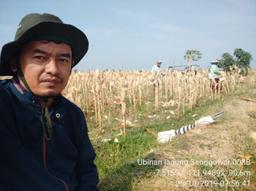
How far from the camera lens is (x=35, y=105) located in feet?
5.90

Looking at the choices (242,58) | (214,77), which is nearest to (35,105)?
(214,77)

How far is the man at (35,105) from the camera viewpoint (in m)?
1.67

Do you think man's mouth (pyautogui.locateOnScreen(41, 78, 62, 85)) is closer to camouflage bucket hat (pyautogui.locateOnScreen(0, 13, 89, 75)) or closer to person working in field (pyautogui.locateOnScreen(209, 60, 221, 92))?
camouflage bucket hat (pyautogui.locateOnScreen(0, 13, 89, 75))

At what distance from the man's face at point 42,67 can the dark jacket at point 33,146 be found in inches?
3.6

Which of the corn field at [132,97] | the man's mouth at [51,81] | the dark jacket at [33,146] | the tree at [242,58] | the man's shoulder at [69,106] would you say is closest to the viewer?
the dark jacket at [33,146]

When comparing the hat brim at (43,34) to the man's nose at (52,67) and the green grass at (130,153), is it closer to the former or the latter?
the man's nose at (52,67)

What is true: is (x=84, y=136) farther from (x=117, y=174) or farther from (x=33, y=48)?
(x=117, y=174)

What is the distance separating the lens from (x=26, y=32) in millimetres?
1689

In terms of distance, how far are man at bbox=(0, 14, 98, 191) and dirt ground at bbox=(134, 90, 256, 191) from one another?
207 centimetres

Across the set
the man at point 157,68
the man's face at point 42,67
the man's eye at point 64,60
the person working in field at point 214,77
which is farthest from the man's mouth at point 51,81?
the man at point 157,68

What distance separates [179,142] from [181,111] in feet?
15.5

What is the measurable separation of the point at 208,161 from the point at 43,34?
3.51 m

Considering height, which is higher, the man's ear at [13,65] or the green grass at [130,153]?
the man's ear at [13,65]

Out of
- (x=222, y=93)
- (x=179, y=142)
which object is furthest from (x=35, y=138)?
(x=222, y=93)
